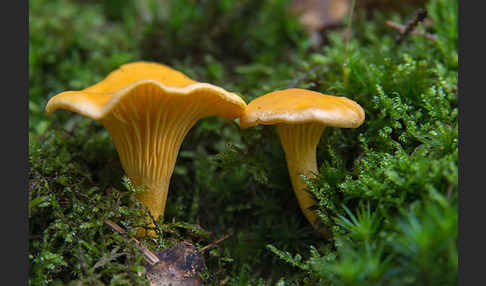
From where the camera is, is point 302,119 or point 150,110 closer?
point 302,119

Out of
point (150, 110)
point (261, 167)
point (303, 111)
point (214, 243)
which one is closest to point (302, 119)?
point (303, 111)

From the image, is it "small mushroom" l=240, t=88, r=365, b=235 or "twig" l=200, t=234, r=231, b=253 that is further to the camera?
"twig" l=200, t=234, r=231, b=253

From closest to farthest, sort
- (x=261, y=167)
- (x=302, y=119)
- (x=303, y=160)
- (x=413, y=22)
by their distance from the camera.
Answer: (x=302, y=119) < (x=303, y=160) < (x=261, y=167) < (x=413, y=22)

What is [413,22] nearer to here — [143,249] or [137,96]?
[137,96]

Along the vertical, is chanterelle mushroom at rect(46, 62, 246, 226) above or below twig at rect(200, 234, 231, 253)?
above

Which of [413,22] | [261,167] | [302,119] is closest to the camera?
[302,119]

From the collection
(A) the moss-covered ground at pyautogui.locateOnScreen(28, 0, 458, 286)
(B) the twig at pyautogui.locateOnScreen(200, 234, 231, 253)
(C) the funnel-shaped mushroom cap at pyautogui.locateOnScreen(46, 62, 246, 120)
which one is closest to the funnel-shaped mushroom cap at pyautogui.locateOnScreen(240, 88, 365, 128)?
(C) the funnel-shaped mushroom cap at pyautogui.locateOnScreen(46, 62, 246, 120)

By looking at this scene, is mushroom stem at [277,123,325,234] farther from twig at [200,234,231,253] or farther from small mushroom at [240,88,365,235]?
twig at [200,234,231,253]
